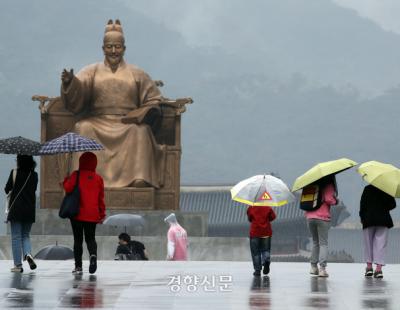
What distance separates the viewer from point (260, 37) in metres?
118

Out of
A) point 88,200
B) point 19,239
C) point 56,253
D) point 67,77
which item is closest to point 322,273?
point 88,200

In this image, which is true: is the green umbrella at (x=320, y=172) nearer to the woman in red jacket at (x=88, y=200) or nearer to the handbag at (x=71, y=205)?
the woman in red jacket at (x=88, y=200)

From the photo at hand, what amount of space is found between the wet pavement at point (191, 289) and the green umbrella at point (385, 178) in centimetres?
66

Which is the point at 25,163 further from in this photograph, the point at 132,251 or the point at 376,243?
the point at 132,251

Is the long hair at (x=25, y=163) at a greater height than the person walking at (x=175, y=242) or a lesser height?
greater

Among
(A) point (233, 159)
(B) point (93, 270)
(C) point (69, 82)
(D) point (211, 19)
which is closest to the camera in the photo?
(B) point (93, 270)

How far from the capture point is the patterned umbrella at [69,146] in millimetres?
9469

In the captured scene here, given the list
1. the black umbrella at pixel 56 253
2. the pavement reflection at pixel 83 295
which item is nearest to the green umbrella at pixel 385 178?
the pavement reflection at pixel 83 295

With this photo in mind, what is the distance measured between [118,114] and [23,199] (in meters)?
7.89

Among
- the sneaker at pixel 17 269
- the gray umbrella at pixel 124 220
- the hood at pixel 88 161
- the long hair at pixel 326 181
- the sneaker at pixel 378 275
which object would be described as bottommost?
the sneaker at pixel 378 275

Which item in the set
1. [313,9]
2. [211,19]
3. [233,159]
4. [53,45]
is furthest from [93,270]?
[313,9]

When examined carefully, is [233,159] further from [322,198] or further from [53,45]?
[322,198]

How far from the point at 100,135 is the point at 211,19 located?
98528 millimetres

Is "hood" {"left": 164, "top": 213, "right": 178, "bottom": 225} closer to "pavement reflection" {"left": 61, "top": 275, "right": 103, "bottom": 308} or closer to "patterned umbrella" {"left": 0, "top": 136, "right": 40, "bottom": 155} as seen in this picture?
"patterned umbrella" {"left": 0, "top": 136, "right": 40, "bottom": 155}
